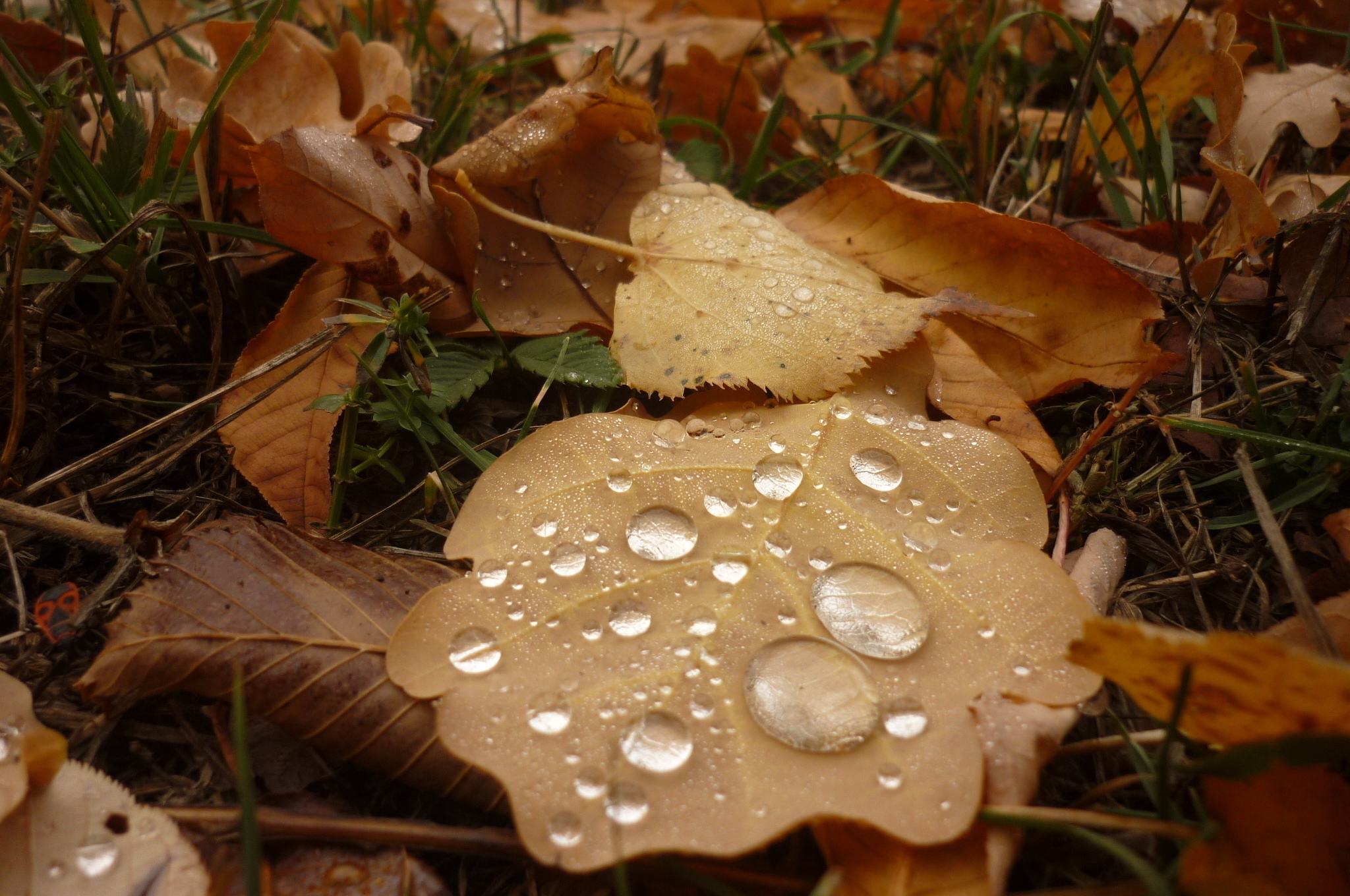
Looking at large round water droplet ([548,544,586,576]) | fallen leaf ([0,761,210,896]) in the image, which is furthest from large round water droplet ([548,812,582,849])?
fallen leaf ([0,761,210,896])

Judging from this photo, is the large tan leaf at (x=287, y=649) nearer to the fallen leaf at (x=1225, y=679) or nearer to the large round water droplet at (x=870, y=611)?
the large round water droplet at (x=870, y=611)

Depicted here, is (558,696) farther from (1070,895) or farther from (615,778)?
(1070,895)

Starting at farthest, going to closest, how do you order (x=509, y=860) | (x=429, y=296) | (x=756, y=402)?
(x=429, y=296) → (x=756, y=402) → (x=509, y=860)

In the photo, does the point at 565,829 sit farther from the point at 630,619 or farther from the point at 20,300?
the point at 20,300

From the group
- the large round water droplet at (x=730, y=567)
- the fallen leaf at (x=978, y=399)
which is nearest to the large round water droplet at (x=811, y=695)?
the large round water droplet at (x=730, y=567)

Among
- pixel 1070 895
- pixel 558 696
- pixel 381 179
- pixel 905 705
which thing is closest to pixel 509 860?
pixel 558 696
